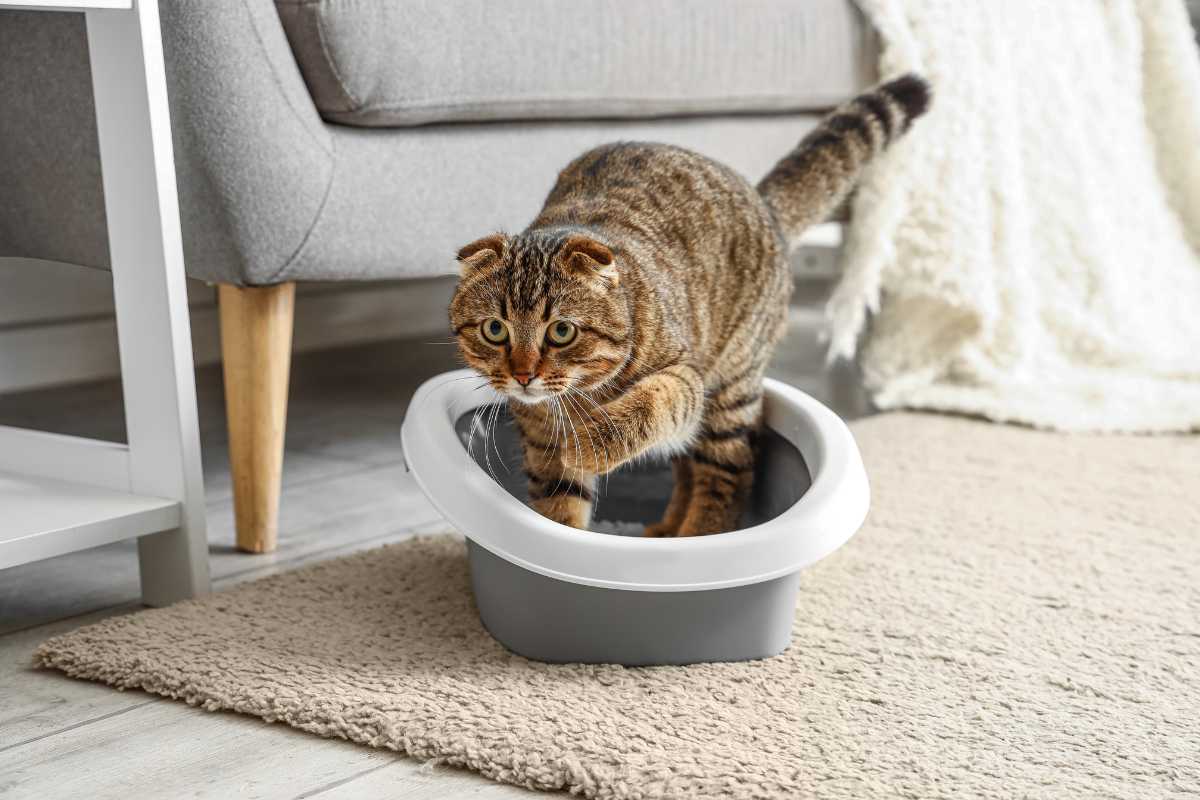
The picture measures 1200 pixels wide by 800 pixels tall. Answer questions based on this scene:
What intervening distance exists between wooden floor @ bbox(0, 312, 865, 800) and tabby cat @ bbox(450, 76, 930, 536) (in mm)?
358

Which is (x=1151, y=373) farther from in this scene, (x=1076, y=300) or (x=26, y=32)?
(x=26, y=32)

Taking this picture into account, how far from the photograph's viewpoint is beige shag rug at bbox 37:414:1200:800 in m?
0.96

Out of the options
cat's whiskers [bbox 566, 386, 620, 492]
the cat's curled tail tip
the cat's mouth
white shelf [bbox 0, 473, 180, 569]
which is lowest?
white shelf [bbox 0, 473, 180, 569]

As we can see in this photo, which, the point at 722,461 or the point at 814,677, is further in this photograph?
the point at 722,461

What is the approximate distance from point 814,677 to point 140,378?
732 millimetres

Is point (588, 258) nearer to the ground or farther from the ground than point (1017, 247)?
farther from the ground

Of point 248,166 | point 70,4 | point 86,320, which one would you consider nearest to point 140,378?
point 248,166

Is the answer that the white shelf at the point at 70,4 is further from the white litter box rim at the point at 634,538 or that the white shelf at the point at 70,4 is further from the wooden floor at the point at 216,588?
the wooden floor at the point at 216,588

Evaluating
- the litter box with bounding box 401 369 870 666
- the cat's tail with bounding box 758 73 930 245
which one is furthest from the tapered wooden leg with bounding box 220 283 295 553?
the cat's tail with bounding box 758 73 930 245

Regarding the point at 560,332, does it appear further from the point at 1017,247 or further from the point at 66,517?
the point at 1017,247

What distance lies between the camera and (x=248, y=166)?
1.39m

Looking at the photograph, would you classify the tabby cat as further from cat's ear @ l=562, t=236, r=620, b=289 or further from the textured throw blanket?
the textured throw blanket

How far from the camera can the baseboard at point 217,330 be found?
2.29 meters

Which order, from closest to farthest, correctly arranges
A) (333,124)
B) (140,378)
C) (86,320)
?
(140,378) → (333,124) → (86,320)
